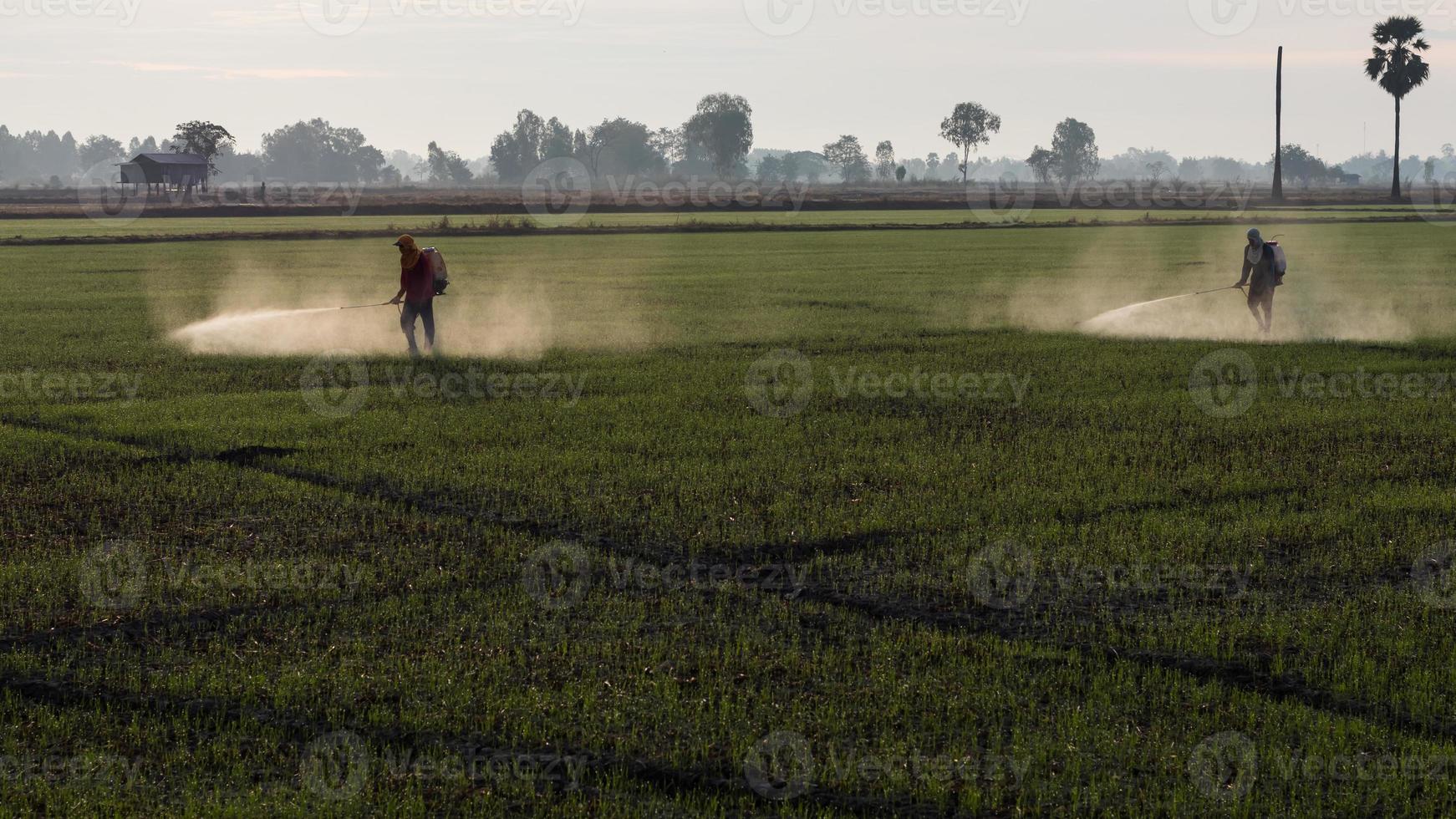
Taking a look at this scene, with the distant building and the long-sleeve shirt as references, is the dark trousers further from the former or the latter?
the distant building

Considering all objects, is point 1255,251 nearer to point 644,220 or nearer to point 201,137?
point 644,220

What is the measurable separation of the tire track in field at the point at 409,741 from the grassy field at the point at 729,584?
0.08 feet

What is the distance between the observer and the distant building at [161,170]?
126m

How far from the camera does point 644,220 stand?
270ft

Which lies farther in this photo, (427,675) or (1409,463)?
(1409,463)

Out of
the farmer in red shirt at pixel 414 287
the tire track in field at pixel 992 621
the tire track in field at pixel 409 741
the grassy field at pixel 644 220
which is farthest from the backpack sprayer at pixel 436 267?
the grassy field at pixel 644 220

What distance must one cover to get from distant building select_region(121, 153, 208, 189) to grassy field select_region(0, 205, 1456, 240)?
38.1 metres

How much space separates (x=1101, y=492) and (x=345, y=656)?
7.13 m

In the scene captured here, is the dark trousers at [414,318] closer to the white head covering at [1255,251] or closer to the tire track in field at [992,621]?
the tire track in field at [992,621]

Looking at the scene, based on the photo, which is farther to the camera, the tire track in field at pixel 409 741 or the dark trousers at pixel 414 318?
the dark trousers at pixel 414 318

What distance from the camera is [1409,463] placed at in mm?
14047

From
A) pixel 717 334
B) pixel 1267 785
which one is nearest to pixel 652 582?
pixel 1267 785

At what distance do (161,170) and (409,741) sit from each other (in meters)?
130

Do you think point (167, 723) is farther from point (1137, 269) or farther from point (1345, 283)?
point (1137, 269)
